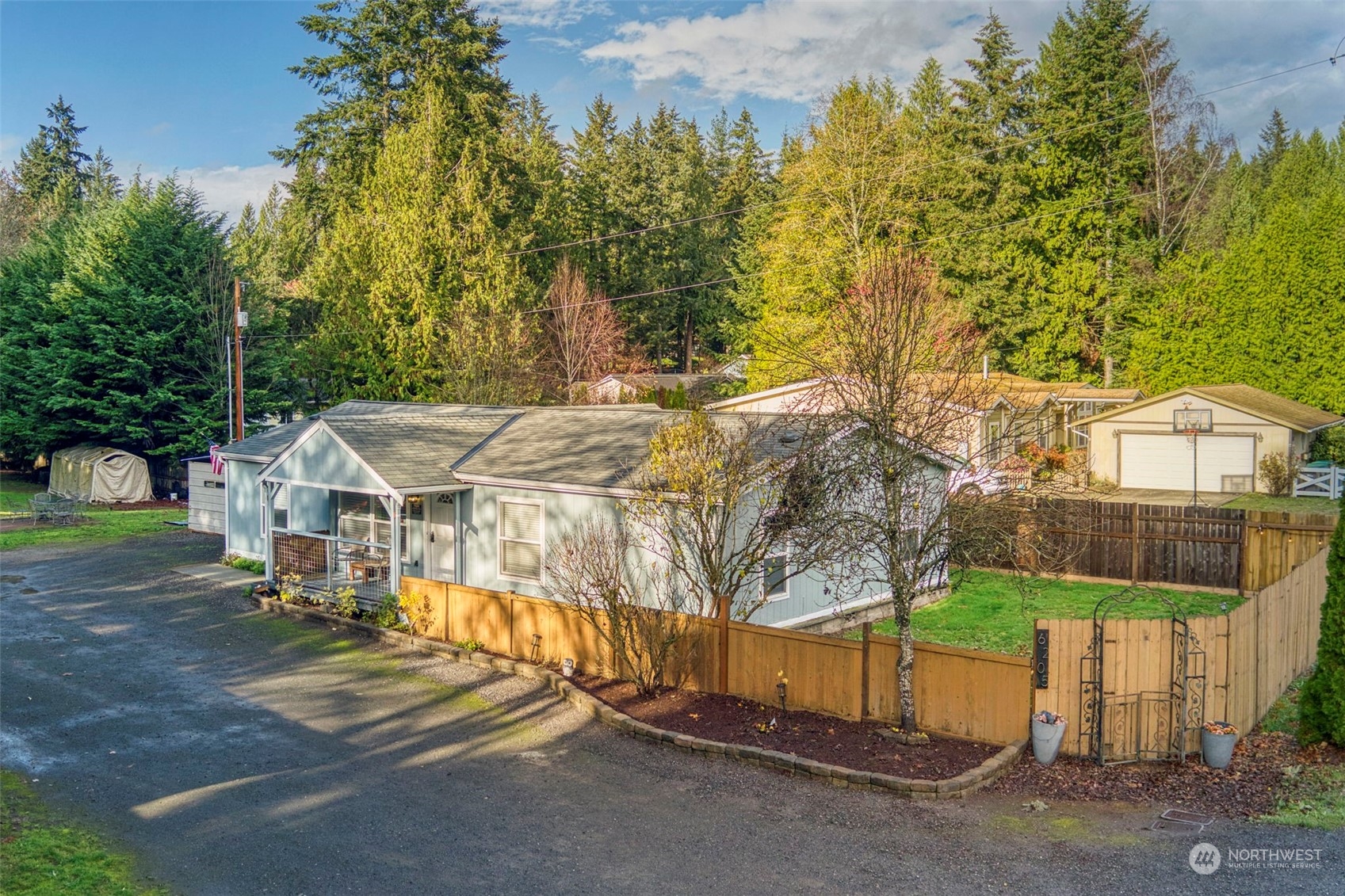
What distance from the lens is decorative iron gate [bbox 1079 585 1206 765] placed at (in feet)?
31.4

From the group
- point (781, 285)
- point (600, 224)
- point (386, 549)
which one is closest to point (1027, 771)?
point (386, 549)

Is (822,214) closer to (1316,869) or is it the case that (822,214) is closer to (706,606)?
(706,606)

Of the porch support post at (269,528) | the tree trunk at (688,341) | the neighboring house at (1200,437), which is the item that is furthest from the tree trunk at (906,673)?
the tree trunk at (688,341)

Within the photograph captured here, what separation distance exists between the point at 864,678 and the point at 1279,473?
27.3 metres

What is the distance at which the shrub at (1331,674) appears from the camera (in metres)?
9.49

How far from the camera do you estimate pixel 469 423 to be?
20.5m

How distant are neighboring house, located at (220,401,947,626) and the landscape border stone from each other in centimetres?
272

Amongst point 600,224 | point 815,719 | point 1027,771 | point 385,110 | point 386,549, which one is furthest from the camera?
point 600,224

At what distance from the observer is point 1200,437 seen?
32.9m

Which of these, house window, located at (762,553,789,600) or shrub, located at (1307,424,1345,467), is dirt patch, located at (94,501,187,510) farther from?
shrub, located at (1307,424,1345,467)

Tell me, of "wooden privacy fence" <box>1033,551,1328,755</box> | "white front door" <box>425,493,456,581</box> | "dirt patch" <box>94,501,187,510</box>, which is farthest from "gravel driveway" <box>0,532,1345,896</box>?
"dirt patch" <box>94,501,187,510</box>

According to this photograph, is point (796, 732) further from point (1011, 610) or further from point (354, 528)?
point (354, 528)

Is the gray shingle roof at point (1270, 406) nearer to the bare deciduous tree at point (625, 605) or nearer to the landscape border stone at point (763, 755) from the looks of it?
the bare deciduous tree at point (625, 605)

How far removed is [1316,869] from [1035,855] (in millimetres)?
2073
